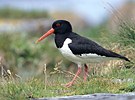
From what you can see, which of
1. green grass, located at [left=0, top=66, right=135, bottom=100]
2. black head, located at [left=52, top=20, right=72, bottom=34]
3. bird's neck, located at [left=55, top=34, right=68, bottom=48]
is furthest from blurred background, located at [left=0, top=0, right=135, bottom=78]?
green grass, located at [left=0, top=66, right=135, bottom=100]

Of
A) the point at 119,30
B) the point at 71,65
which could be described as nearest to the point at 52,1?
the point at 71,65

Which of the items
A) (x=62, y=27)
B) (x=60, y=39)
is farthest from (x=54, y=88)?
(x=62, y=27)

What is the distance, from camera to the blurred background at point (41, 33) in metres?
13.1

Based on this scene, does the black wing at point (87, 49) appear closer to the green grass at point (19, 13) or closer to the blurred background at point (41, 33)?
the blurred background at point (41, 33)

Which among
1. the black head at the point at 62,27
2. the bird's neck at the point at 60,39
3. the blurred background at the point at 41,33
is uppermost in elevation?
the black head at the point at 62,27

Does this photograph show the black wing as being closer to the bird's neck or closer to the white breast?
the white breast

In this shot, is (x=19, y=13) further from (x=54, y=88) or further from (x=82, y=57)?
(x=54, y=88)

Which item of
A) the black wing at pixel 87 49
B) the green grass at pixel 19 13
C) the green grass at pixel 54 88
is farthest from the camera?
the green grass at pixel 19 13

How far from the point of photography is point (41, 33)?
24.3m

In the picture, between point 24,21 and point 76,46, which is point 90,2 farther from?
point 76,46

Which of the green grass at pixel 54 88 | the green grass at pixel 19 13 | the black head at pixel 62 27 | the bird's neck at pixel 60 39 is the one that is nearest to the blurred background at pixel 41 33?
the green grass at pixel 19 13

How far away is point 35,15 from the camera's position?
27.2m

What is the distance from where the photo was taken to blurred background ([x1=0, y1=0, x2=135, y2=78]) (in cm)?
1305

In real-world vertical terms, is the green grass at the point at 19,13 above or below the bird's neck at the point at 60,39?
below
